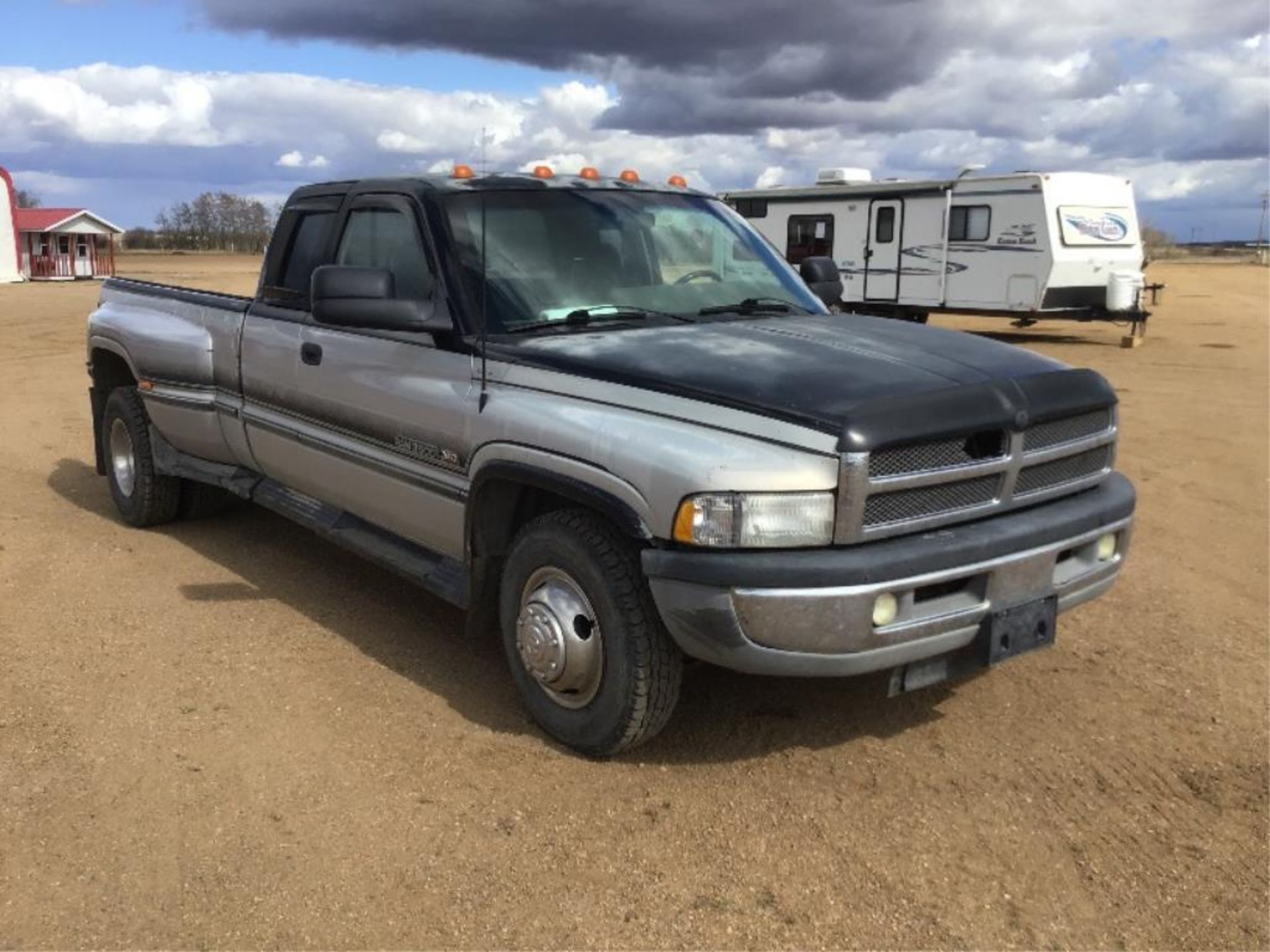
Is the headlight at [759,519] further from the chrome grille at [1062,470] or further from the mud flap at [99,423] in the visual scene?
the mud flap at [99,423]

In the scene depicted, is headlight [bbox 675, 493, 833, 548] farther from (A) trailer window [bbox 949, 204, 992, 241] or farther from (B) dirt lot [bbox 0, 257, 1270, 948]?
(A) trailer window [bbox 949, 204, 992, 241]

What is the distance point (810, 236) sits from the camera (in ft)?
74.9

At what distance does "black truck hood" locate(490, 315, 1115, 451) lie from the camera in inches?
134

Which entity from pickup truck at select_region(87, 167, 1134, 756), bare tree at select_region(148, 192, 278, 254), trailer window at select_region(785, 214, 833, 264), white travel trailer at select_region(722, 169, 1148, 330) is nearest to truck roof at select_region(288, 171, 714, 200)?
pickup truck at select_region(87, 167, 1134, 756)

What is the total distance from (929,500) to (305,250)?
3280 mm

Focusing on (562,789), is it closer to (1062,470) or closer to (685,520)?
(685,520)

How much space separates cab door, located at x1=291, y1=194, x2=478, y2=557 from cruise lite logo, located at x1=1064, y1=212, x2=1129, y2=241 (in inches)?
673

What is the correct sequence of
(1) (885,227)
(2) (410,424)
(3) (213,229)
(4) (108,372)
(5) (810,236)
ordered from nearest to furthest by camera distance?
1. (2) (410,424)
2. (4) (108,372)
3. (1) (885,227)
4. (5) (810,236)
5. (3) (213,229)

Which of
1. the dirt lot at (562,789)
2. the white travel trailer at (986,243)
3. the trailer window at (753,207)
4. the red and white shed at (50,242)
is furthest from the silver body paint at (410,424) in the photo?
the red and white shed at (50,242)

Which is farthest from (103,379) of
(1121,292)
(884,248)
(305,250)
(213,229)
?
(213,229)

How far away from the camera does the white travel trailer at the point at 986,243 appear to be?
19531 millimetres

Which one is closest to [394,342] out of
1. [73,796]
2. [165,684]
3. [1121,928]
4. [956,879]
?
[165,684]

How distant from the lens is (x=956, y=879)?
3.27 m

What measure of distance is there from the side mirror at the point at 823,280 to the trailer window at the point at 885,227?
653 inches
